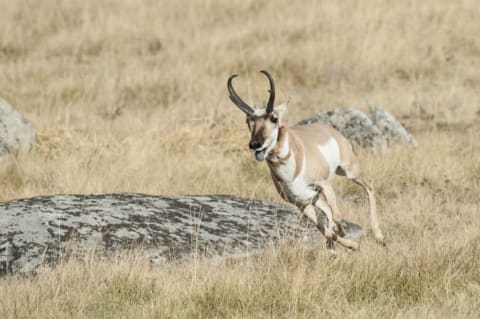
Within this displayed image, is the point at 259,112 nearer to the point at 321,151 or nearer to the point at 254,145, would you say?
the point at 254,145

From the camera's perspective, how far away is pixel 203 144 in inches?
438

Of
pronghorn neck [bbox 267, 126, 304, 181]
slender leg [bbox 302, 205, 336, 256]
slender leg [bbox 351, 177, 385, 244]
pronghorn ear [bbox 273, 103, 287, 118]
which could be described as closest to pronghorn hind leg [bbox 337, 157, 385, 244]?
slender leg [bbox 351, 177, 385, 244]

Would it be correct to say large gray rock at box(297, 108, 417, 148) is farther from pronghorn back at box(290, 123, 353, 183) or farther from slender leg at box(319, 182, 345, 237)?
slender leg at box(319, 182, 345, 237)

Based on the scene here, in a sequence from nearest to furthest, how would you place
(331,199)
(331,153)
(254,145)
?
(254,145) < (331,199) < (331,153)

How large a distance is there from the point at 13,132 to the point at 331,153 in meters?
5.15

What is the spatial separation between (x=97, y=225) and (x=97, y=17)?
1332 centimetres

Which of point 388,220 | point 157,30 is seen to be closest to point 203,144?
point 388,220

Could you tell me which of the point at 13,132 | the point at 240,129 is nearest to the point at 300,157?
the point at 240,129

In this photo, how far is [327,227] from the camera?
650cm

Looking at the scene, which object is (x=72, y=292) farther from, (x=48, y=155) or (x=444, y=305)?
(x=48, y=155)

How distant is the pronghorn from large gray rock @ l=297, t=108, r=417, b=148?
366cm

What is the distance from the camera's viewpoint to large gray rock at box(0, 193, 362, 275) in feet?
19.6

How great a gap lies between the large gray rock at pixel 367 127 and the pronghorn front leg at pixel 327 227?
162 inches

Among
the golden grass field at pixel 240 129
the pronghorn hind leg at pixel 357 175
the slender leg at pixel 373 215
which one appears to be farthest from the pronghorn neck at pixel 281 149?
the slender leg at pixel 373 215
